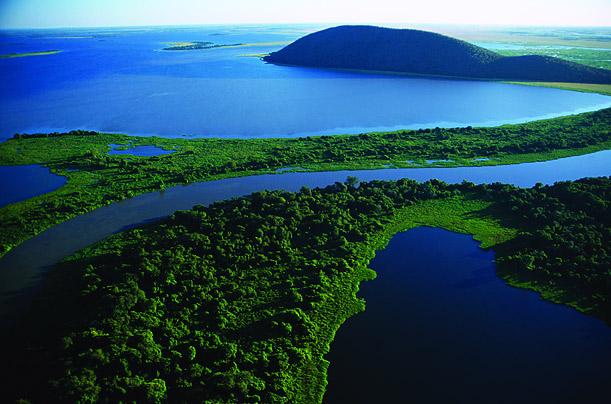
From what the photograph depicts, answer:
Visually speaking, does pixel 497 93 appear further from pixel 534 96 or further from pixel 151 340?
pixel 151 340

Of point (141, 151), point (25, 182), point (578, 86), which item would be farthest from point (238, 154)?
point (578, 86)

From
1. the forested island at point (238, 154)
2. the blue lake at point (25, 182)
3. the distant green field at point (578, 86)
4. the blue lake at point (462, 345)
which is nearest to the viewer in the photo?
the blue lake at point (462, 345)

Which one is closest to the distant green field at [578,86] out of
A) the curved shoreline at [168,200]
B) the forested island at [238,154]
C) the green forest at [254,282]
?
the forested island at [238,154]

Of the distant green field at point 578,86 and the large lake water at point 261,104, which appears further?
the distant green field at point 578,86

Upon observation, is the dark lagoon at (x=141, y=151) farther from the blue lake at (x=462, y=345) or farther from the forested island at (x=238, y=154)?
the blue lake at (x=462, y=345)

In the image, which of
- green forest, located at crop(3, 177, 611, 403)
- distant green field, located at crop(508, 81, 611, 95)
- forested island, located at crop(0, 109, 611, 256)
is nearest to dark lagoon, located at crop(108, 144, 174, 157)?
forested island, located at crop(0, 109, 611, 256)

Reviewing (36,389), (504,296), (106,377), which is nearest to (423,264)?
(504,296)

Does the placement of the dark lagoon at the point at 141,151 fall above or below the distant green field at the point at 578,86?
below
